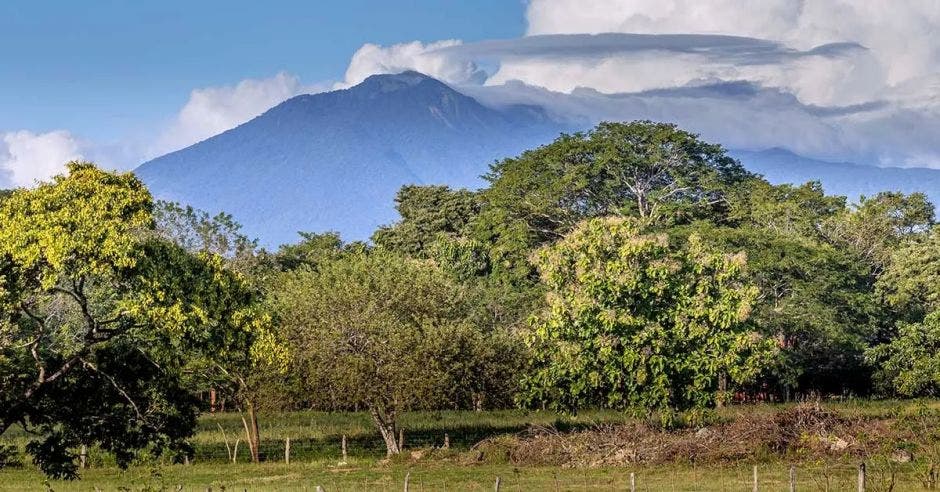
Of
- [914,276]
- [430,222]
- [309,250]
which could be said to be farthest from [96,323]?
[309,250]

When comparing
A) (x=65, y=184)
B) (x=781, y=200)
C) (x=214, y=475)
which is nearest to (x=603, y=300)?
(x=214, y=475)

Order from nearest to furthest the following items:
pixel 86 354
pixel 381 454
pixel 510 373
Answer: pixel 86 354 < pixel 381 454 < pixel 510 373

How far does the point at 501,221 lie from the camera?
85062 millimetres

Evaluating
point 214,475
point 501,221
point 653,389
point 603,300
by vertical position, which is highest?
point 501,221

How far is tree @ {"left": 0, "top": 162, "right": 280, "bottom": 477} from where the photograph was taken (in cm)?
2653

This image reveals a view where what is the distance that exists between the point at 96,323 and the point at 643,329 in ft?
79.4

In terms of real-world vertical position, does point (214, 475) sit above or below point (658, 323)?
below

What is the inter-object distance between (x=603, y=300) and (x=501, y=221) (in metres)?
39.1

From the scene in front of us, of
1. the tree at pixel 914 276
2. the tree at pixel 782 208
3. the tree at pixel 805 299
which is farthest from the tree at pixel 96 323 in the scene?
the tree at pixel 782 208

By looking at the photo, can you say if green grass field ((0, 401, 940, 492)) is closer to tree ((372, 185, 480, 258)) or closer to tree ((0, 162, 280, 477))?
tree ((0, 162, 280, 477))

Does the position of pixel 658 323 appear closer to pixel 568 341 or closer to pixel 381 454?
pixel 568 341

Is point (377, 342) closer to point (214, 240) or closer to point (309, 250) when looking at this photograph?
point (214, 240)

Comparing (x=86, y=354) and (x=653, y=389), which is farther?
(x=653, y=389)

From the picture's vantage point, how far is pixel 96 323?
91.1 ft
